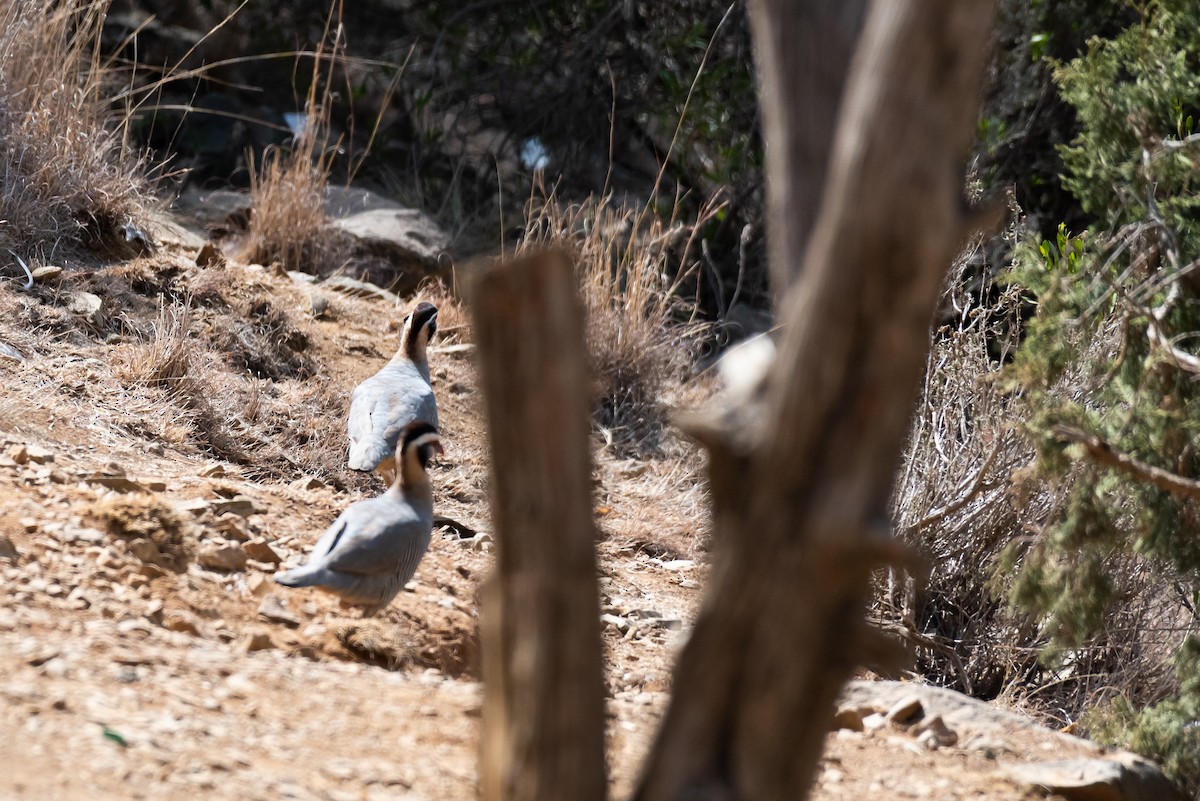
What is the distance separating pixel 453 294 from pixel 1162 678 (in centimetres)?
524

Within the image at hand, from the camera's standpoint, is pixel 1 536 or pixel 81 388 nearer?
pixel 1 536

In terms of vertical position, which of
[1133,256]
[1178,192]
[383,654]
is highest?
[1178,192]

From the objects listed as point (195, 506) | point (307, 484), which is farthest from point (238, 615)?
point (307, 484)

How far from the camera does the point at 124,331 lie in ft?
21.3

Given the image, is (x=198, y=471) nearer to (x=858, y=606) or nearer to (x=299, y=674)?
(x=299, y=674)

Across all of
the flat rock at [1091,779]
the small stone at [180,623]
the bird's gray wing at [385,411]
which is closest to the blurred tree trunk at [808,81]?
the flat rock at [1091,779]

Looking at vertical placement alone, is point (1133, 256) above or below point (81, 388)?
above

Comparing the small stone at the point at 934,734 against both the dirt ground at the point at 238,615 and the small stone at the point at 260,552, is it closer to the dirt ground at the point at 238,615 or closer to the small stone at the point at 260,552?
the dirt ground at the point at 238,615

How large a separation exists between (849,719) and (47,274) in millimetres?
4747

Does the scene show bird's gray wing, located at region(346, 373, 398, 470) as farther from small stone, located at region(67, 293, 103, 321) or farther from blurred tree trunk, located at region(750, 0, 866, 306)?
blurred tree trunk, located at region(750, 0, 866, 306)

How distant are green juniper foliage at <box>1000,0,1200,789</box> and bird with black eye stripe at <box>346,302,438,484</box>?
251 cm

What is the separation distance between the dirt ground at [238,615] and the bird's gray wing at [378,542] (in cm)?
25

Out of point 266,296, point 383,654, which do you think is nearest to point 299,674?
point 383,654

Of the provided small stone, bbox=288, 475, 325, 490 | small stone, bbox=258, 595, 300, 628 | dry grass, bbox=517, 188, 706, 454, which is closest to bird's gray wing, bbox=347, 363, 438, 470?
small stone, bbox=288, 475, 325, 490
